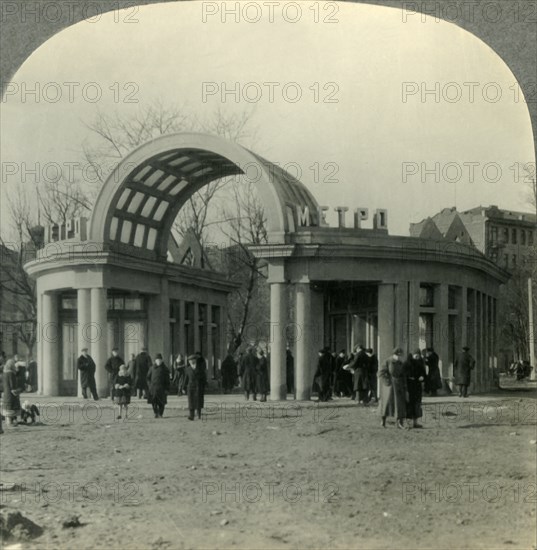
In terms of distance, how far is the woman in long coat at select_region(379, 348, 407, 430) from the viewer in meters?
6.62

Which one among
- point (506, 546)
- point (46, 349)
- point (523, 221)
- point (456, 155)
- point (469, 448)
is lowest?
point (506, 546)

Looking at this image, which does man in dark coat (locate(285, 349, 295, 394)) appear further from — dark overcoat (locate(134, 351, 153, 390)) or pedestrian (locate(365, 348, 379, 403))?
dark overcoat (locate(134, 351, 153, 390))

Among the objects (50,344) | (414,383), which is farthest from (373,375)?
(50,344)

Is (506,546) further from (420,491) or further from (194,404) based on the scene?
(194,404)

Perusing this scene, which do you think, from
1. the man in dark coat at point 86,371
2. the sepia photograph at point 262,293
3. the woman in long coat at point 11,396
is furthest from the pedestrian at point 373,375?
the woman in long coat at point 11,396

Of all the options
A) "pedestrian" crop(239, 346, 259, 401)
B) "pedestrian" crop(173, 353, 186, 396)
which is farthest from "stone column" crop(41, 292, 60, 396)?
"pedestrian" crop(239, 346, 259, 401)

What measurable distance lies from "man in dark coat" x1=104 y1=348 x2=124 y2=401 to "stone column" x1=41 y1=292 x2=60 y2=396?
480 mm

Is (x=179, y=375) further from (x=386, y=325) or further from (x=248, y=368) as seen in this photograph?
(x=386, y=325)

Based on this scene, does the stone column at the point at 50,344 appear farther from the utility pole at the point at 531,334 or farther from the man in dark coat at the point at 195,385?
the utility pole at the point at 531,334

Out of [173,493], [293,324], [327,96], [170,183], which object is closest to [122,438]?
[173,493]

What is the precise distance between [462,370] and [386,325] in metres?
0.77

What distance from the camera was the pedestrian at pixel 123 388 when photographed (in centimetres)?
670

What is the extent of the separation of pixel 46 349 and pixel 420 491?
336cm

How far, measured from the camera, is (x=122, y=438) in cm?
673
